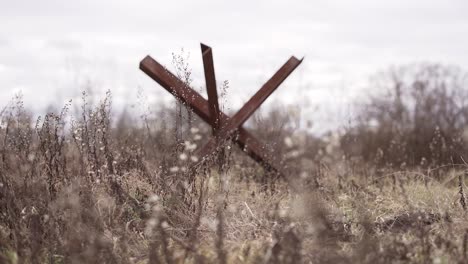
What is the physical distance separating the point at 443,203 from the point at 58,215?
317cm

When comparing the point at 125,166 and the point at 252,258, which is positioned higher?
the point at 125,166

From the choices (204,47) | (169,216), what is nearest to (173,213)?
(169,216)

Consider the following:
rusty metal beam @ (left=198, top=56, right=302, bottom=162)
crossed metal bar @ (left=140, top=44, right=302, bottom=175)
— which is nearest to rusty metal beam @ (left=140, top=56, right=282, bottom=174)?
crossed metal bar @ (left=140, top=44, right=302, bottom=175)

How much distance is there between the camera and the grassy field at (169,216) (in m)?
3.38

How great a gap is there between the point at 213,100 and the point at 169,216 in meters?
1.50

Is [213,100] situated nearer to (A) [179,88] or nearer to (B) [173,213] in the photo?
(A) [179,88]

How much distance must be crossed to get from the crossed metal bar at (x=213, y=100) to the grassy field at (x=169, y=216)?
393mm

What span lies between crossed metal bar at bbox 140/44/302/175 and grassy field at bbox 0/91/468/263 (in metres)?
0.39

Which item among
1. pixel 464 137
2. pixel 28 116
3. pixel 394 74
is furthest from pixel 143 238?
pixel 394 74

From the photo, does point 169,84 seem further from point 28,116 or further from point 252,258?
point 252,258

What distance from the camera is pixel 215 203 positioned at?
4.85 meters

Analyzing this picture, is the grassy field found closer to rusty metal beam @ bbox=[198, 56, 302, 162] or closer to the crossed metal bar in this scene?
the crossed metal bar

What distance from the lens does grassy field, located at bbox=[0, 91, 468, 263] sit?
3.38 m

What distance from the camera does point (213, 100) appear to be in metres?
5.57
